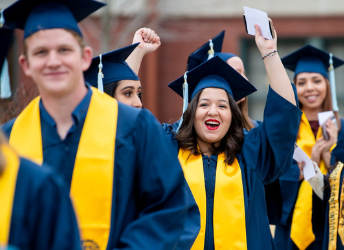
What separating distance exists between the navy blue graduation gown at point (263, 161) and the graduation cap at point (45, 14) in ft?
A: 4.65

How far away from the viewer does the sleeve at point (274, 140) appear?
3709 mm

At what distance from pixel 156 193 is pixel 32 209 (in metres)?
0.76

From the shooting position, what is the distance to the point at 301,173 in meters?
5.30

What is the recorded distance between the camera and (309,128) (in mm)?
5574

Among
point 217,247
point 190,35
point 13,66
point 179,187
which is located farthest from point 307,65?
point 13,66

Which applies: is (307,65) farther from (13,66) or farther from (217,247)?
(13,66)

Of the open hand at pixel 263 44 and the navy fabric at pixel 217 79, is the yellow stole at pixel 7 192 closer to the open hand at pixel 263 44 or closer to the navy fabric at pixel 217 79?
the open hand at pixel 263 44

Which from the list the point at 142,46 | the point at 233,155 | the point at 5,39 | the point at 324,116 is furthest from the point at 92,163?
the point at 324,116

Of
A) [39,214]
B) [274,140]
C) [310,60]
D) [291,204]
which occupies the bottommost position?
[291,204]

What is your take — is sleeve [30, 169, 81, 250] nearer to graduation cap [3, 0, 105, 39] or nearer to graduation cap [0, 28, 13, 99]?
graduation cap [3, 0, 105, 39]

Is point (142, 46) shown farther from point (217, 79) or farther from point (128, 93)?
point (217, 79)

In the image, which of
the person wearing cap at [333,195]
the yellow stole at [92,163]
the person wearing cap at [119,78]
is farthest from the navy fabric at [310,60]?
the yellow stole at [92,163]

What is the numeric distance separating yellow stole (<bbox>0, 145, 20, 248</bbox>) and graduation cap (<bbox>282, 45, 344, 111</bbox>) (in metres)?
4.24

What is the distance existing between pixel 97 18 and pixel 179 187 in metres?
9.43
